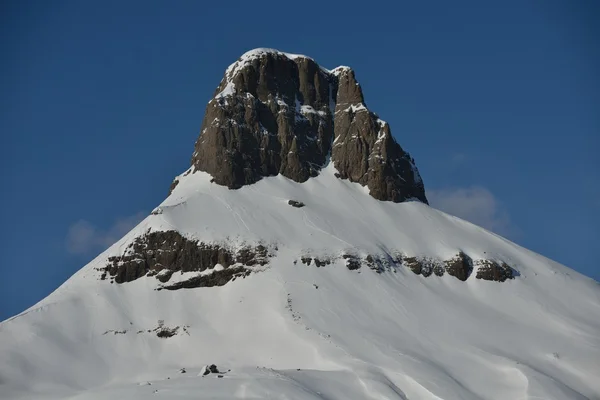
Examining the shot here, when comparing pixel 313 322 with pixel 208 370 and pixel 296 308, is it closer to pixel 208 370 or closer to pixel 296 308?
pixel 296 308

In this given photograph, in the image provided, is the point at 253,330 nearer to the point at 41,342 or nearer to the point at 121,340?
the point at 121,340

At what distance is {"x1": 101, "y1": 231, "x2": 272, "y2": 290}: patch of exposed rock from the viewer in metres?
170

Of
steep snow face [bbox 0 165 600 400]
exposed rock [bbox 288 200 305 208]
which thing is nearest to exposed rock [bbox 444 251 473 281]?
steep snow face [bbox 0 165 600 400]

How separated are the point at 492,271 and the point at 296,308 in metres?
45.5

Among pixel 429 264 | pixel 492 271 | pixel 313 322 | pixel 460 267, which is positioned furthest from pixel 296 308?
pixel 492 271

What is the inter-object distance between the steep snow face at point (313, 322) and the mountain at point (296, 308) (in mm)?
339

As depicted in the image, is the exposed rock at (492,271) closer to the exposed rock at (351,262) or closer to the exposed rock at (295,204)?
the exposed rock at (351,262)

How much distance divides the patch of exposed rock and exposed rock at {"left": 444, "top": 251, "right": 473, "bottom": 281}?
118ft

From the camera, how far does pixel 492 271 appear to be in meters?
182

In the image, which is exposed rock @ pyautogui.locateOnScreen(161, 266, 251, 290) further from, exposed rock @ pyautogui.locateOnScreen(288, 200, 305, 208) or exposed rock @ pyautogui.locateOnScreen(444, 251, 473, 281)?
exposed rock @ pyautogui.locateOnScreen(444, 251, 473, 281)

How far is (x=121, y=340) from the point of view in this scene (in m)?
156

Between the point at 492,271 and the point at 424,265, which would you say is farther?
the point at 492,271

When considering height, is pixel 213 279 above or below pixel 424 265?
below

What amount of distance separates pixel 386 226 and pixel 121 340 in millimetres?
59967
